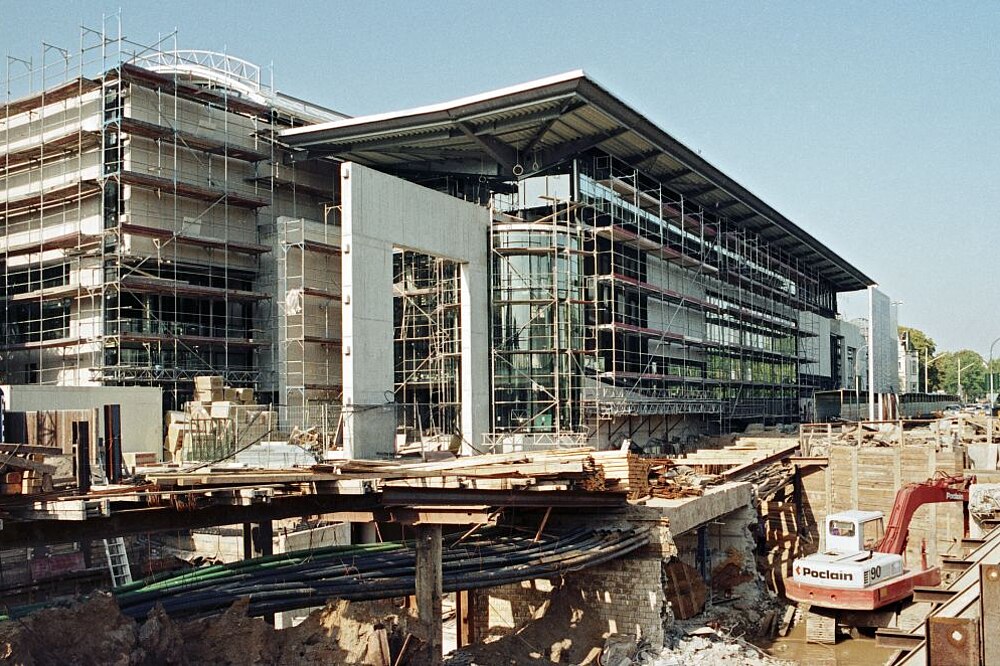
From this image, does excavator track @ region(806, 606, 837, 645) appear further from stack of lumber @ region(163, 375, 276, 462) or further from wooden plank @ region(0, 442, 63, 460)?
wooden plank @ region(0, 442, 63, 460)

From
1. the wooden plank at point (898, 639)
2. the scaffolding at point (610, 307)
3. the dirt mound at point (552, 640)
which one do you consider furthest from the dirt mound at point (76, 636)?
the scaffolding at point (610, 307)

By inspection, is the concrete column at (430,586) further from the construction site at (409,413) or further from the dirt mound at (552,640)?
the dirt mound at (552,640)

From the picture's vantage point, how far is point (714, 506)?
23.8 metres

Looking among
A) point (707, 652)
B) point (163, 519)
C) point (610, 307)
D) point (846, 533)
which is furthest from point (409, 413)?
point (163, 519)

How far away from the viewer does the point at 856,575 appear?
2266 cm

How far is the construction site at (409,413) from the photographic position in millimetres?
14461

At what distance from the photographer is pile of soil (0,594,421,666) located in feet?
36.4

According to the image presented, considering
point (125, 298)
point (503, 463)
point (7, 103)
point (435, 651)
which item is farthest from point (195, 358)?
point (435, 651)

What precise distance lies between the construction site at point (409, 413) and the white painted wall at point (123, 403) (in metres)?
0.10

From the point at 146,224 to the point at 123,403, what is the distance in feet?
26.4

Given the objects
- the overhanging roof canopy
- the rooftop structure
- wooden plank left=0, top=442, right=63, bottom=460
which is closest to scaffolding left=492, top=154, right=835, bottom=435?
the rooftop structure

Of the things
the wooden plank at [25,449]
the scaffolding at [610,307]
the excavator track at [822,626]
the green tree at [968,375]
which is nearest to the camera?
the wooden plank at [25,449]

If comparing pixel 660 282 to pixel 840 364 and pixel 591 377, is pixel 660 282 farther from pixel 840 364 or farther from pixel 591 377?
pixel 840 364

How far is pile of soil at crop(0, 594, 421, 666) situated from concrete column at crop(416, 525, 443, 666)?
0.34 metres
